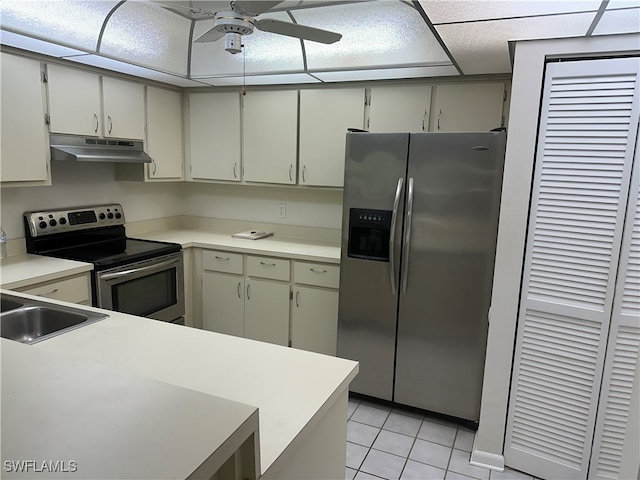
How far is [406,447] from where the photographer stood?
97.7 inches

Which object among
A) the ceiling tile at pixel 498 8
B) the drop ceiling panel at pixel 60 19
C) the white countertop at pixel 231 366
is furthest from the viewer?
the drop ceiling panel at pixel 60 19

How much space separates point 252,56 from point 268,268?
1.48 meters

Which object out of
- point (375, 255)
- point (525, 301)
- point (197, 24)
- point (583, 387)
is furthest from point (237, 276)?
point (583, 387)

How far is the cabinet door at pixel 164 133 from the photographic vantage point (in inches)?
137

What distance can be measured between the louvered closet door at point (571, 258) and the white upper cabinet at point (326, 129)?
1462 millimetres

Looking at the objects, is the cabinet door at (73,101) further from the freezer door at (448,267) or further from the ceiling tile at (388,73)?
the freezer door at (448,267)

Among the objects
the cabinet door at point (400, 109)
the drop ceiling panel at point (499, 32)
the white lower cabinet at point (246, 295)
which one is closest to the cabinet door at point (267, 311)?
the white lower cabinet at point (246, 295)

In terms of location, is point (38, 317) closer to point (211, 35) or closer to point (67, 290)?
point (67, 290)

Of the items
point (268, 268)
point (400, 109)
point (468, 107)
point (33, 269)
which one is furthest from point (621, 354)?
point (33, 269)

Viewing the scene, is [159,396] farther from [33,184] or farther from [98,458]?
[33,184]

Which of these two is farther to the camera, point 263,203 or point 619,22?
point 263,203

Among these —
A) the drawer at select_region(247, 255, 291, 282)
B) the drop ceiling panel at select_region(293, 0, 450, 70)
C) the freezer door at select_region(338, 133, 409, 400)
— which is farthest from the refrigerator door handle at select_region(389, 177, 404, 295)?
the drawer at select_region(247, 255, 291, 282)

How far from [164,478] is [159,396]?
0.69ft

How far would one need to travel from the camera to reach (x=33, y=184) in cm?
268
